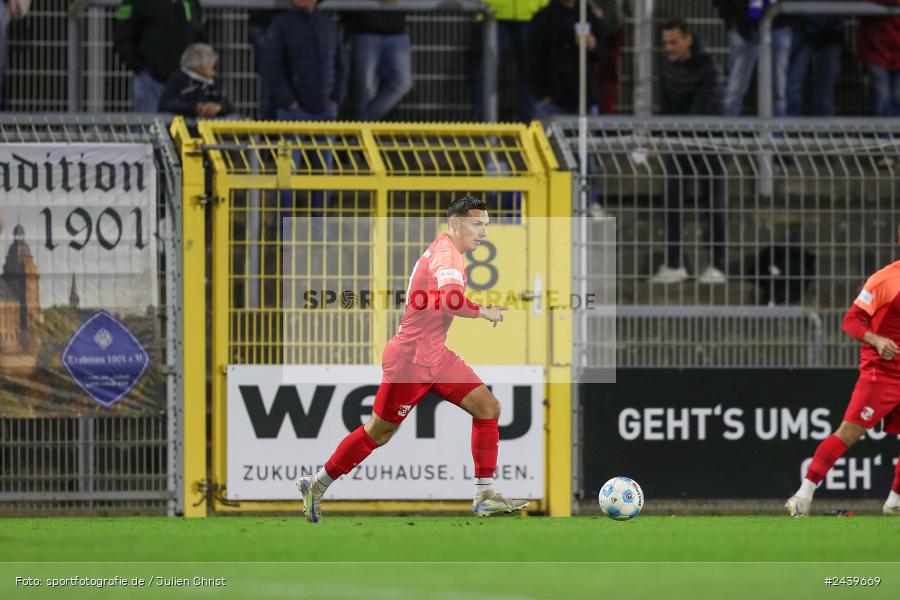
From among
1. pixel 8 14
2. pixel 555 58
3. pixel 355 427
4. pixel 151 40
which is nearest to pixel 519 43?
pixel 555 58

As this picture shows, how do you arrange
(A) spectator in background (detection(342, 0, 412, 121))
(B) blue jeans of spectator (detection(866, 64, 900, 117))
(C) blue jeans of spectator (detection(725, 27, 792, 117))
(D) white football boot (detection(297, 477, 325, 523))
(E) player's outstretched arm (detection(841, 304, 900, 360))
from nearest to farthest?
(D) white football boot (detection(297, 477, 325, 523))
(E) player's outstretched arm (detection(841, 304, 900, 360))
(A) spectator in background (detection(342, 0, 412, 121))
(C) blue jeans of spectator (detection(725, 27, 792, 117))
(B) blue jeans of spectator (detection(866, 64, 900, 117))

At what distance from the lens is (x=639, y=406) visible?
44.6 ft

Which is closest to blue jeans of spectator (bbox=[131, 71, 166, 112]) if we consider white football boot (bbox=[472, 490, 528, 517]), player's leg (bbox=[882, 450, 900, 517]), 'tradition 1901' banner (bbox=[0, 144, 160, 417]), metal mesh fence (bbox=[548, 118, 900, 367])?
'tradition 1901' banner (bbox=[0, 144, 160, 417])

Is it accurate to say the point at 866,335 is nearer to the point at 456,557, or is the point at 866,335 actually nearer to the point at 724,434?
the point at 724,434

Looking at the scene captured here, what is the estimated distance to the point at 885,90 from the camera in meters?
17.1

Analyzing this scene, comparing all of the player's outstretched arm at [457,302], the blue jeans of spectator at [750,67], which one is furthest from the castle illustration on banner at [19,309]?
the blue jeans of spectator at [750,67]

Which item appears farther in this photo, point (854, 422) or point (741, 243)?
point (741, 243)

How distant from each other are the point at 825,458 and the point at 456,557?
3871 millimetres

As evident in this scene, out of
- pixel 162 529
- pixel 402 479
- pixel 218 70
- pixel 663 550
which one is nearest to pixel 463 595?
pixel 663 550

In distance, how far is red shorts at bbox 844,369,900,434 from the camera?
12383 millimetres

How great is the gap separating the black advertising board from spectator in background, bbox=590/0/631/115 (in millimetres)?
4504

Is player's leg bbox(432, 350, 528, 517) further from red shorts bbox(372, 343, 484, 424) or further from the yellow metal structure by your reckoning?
the yellow metal structure

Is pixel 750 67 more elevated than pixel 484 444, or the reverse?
pixel 750 67

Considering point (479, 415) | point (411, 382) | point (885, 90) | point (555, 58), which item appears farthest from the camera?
point (885, 90)
